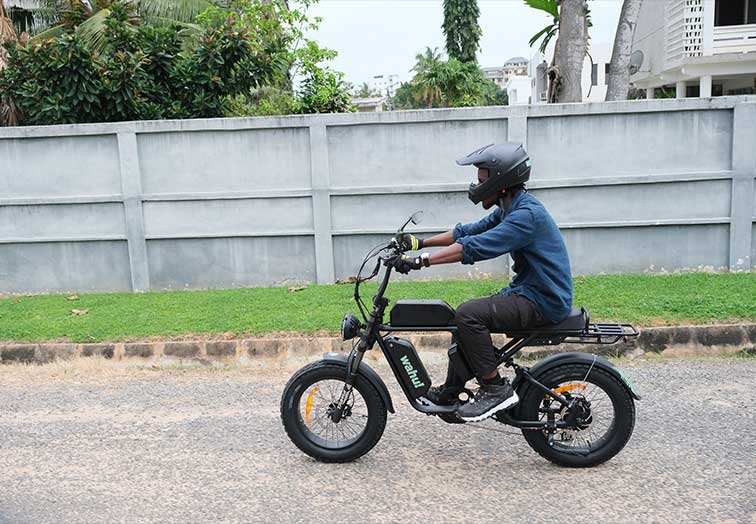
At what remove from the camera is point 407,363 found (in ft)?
14.4

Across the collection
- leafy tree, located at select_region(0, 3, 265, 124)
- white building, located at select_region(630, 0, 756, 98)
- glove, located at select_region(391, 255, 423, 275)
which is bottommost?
glove, located at select_region(391, 255, 423, 275)

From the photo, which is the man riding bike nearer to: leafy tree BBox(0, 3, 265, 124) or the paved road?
the paved road

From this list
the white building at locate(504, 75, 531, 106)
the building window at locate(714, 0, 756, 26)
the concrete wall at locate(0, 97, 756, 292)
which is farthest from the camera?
the white building at locate(504, 75, 531, 106)

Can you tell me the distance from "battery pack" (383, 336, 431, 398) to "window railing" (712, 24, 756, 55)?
17.3 meters

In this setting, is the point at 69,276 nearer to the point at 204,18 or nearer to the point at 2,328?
the point at 2,328

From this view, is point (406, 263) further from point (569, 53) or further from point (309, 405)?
point (569, 53)

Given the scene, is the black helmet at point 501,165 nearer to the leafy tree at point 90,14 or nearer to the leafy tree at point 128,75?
the leafy tree at point 128,75

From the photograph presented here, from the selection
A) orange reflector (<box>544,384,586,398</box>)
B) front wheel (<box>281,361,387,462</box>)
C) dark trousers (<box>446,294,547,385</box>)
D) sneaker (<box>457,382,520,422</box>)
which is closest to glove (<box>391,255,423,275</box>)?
dark trousers (<box>446,294,547,385</box>)

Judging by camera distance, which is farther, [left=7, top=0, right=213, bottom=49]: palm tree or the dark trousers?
[left=7, top=0, right=213, bottom=49]: palm tree

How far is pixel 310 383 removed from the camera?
4445 millimetres

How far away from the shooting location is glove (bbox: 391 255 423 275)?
392 cm

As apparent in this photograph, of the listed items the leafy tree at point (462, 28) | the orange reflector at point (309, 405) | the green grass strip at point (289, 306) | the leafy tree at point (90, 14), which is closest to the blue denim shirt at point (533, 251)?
the orange reflector at point (309, 405)

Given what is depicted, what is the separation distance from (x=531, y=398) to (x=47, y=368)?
4.76m

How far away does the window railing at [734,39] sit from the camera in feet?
60.0
